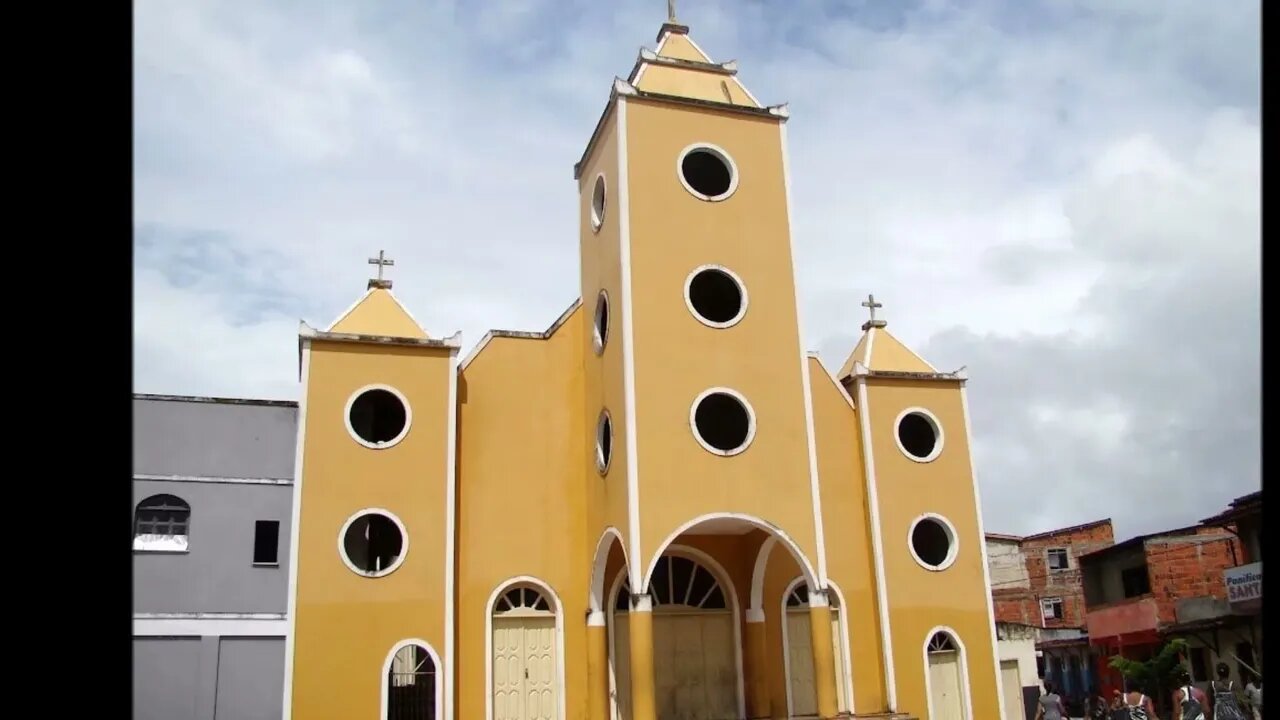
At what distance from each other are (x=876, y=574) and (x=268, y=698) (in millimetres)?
12128

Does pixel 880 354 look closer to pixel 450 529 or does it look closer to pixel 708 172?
pixel 708 172

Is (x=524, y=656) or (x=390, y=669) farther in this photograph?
(x=524, y=656)

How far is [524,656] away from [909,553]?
21.2 ft

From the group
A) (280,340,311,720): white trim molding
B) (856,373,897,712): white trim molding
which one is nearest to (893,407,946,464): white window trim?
(856,373,897,712): white trim molding

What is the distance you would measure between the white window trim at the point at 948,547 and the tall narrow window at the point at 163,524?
45.2 feet

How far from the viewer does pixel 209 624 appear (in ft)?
70.1

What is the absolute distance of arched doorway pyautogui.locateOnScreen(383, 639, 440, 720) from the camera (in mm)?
15758

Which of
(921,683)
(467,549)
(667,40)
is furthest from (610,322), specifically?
(921,683)

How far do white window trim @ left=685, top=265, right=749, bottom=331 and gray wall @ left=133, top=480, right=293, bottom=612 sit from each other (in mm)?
10180

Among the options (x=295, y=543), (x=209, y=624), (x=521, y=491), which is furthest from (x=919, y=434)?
(x=209, y=624)

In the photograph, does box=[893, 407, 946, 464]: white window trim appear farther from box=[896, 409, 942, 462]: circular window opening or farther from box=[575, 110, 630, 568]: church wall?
box=[575, 110, 630, 568]: church wall
